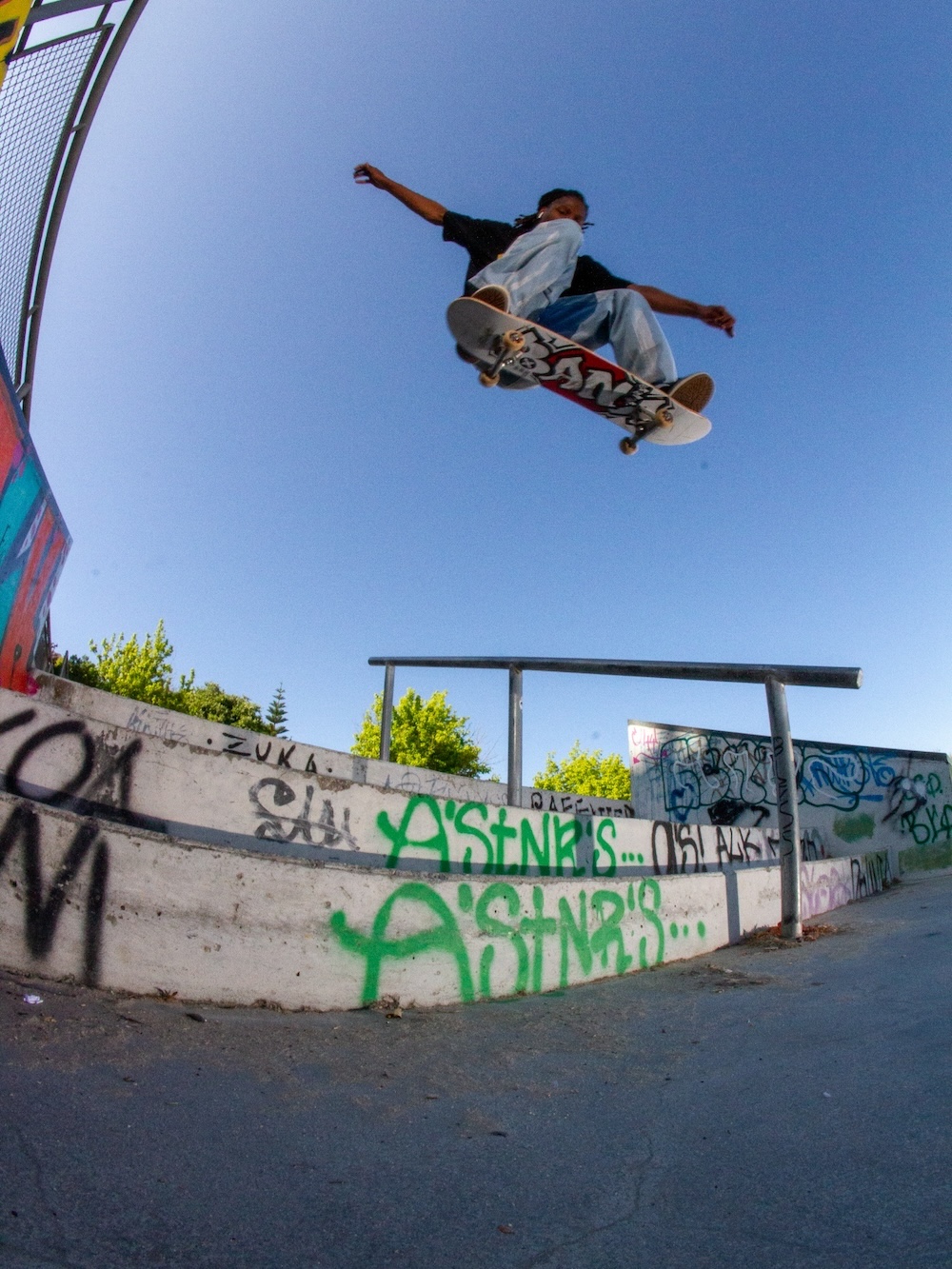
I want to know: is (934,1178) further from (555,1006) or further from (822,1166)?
(555,1006)

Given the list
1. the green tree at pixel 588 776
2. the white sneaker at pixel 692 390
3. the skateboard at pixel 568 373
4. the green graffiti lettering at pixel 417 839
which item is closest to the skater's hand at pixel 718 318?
the white sneaker at pixel 692 390

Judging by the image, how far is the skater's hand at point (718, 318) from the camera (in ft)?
18.7

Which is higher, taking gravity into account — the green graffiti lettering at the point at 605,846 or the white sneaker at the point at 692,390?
the white sneaker at the point at 692,390

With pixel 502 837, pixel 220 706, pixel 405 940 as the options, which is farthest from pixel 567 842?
pixel 220 706

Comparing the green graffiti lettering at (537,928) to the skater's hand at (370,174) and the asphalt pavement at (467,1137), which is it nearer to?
the asphalt pavement at (467,1137)

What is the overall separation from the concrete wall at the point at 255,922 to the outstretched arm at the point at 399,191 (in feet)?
14.1

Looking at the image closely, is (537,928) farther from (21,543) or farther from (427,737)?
(427,737)

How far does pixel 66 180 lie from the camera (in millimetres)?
4973

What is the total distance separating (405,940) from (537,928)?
29.9 inches

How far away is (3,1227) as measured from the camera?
130 centimetres

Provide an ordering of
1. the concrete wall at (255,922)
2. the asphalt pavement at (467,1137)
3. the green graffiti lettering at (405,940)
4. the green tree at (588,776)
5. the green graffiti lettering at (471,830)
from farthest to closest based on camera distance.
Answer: the green tree at (588,776) → the green graffiti lettering at (471,830) → the green graffiti lettering at (405,940) → the concrete wall at (255,922) → the asphalt pavement at (467,1137)

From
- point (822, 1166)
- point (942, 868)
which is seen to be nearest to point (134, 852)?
point (822, 1166)

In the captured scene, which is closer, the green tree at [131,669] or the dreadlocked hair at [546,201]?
the dreadlocked hair at [546,201]

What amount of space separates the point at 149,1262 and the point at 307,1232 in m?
0.29
